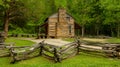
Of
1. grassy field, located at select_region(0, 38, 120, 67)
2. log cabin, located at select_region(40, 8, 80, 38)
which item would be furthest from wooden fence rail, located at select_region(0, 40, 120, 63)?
A: log cabin, located at select_region(40, 8, 80, 38)

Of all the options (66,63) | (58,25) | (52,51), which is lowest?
(66,63)

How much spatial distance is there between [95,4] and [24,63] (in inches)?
1904

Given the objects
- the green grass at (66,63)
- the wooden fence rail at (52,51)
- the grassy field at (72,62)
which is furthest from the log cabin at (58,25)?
the green grass at (66,63)

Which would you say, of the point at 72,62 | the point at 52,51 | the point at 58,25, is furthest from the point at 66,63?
the point at 58,25

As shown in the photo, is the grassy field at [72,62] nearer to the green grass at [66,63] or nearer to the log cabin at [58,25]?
the green grass at [66,63]

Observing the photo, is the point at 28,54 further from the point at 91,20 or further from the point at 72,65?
the point at 91,20

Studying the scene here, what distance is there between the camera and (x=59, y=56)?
15.9 metres

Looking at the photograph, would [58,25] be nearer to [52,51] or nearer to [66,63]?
[52,51]

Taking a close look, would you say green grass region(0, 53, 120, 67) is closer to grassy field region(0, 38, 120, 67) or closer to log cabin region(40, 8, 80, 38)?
grassy field region(0, 38, 120, 67)

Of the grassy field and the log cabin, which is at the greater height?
the log cabin

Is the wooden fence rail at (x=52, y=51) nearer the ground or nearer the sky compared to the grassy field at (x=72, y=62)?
nearer the sky

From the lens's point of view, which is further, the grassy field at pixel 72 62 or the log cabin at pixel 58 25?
the log cabin at pixel 58 25

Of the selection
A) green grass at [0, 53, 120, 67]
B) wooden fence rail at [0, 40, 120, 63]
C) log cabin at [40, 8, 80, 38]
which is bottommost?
green grass at [0, 53, 120, 67]

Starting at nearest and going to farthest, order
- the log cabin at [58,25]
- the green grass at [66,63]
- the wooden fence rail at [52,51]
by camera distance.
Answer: the green grass at [66,63] → the wooden fence rail at [52,51] → the log cabin at [58,25]
